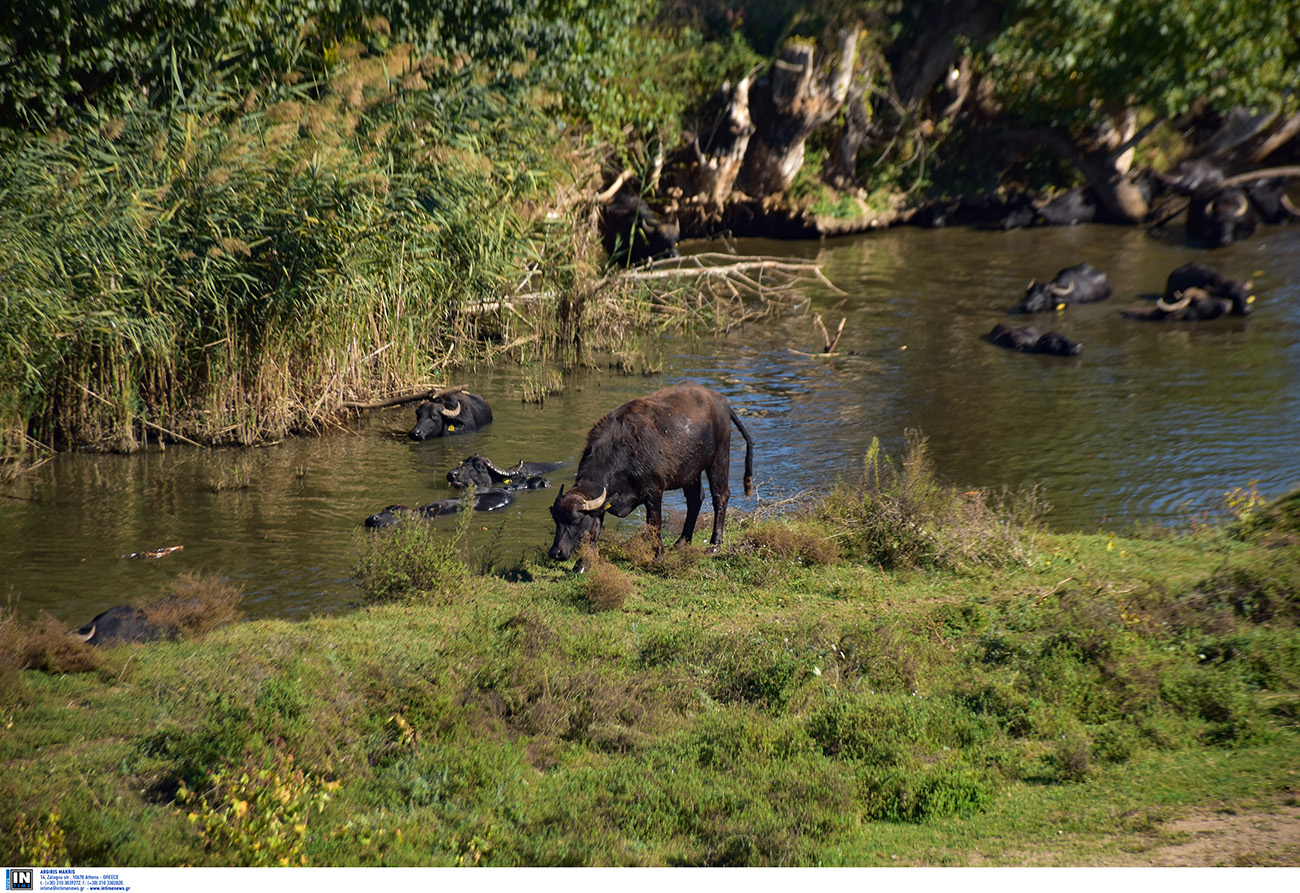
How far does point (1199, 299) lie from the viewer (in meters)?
19.6

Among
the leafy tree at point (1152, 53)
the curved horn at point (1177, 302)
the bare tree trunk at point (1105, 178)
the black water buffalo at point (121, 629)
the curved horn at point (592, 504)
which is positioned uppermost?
the leafy tree at point (1152, 53)

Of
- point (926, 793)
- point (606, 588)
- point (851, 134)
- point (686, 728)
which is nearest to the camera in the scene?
→ point (926, 793)

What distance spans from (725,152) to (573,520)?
18583 mm

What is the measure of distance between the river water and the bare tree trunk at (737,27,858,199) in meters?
6.48

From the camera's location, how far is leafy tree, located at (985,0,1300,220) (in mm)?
25438

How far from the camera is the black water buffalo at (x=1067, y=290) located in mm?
20438

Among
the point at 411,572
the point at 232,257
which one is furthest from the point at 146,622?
the point at 232,257

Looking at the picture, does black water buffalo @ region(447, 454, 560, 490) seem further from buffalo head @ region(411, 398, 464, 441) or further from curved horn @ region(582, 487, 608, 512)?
curved horn @ region(582, 487, 608, 512)

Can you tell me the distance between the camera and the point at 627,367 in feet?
53.8

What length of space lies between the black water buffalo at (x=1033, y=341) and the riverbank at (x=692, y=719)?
9001 mm

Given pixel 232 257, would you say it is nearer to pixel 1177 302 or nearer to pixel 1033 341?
pixel 1033 341

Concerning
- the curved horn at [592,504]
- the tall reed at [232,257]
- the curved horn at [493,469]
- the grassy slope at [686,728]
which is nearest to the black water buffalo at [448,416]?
the tall reed at [232,257]

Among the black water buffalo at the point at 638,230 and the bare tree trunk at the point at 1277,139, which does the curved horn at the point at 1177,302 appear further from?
the bare tree trunk at the point at 1277,139

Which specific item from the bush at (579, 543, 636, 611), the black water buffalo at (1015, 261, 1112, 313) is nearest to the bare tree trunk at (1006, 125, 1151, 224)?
the black water buffalo at (1015, 261, 1112, 313)
